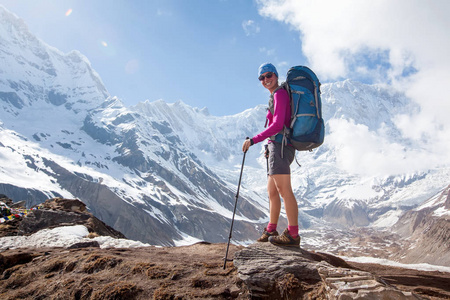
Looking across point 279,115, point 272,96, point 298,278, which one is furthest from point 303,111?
point 298,278

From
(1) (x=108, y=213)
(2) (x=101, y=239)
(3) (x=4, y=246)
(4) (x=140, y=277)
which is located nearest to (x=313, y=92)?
(4) (x=140, y=277)

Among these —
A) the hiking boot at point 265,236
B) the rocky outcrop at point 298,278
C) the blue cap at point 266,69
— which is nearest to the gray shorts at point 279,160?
the hiking boot at point 265,236

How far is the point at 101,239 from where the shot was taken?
12445 millimetres

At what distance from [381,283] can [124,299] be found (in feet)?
14.7

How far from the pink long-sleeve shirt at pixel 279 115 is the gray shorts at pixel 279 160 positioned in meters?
0.37

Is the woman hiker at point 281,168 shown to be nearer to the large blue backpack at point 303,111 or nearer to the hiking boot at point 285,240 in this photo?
the hiking boot at point 285,240

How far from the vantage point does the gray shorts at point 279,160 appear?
6.26 m

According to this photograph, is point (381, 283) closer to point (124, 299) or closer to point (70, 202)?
point (124, 299)

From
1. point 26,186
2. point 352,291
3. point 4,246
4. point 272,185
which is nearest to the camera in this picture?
point 352,291

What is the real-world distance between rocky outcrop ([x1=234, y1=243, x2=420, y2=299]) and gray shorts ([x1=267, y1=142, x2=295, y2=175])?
162cm

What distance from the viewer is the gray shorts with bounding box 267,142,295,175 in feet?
20.5

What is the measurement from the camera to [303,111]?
239 inches

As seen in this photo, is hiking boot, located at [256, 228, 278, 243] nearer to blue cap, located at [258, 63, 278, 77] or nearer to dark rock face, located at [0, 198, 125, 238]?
blue cap, located at [258, 63, 278, 77]

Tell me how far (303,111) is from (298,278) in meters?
3.28
